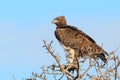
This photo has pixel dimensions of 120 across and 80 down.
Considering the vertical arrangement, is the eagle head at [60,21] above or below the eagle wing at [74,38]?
above

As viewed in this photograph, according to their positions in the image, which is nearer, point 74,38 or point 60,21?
point 74,38

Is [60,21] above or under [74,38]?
above

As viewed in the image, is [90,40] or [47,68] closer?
[47,68]

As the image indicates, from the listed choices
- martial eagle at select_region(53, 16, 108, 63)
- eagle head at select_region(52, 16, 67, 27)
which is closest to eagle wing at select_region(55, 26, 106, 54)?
martial eagle at select_region(53, 16, 108, 63)

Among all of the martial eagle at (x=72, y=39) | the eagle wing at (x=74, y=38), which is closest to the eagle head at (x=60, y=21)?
the martial eagle at (x=72, y=39)

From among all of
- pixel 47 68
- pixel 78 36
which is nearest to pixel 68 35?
pixel 78 36

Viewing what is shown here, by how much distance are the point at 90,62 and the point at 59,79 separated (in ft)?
2.94

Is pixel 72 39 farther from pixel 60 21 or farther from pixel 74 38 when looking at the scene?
pixel 60 21

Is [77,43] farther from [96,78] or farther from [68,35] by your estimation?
[96,78]

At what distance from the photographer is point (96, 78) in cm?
784

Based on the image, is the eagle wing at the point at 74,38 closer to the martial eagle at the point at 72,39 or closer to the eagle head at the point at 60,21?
the martial eagle at the point at 72,39

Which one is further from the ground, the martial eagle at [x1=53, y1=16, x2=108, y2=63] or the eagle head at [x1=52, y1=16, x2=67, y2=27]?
the eagle head at [x1=52, y1=16, x2=67, y2=27]

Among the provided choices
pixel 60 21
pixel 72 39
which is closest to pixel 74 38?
pixel 72 39

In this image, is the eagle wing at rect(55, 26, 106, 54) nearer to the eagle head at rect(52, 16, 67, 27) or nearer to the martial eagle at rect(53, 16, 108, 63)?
the martial eagle at rect(53, 16, 108, 63)
